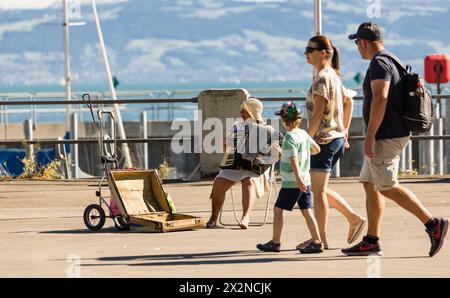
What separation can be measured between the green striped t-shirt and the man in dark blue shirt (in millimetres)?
538

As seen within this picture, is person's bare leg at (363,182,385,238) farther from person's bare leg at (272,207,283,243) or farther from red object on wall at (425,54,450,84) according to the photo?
red object on wall at (425,54,450,84)

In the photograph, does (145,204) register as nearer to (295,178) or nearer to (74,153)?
(295,178)

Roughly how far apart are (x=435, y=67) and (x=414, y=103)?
91.0ft

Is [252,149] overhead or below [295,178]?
overhead

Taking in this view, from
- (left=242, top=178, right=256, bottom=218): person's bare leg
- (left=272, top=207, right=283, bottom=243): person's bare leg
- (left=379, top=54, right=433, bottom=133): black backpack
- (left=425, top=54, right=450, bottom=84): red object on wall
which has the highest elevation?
(left=425, top=54, right=450, bottom=84): red object on wall

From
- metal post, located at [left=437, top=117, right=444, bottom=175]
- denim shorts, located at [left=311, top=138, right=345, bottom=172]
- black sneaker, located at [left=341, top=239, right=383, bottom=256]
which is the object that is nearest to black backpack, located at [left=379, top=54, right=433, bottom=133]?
denim shorts, located at [left=311, top=138, right=345, bottom=172]

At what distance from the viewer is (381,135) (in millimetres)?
11836

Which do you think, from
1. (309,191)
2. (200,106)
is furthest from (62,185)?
(309,191)

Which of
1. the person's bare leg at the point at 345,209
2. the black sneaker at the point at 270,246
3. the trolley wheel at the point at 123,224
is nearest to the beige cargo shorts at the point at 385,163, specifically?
the person's bare leg at the point at 345,209

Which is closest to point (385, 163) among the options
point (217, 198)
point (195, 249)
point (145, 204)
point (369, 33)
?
point (369, 33)

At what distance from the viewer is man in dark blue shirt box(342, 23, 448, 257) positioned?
11.7 meters

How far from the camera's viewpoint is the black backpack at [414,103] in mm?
11781
